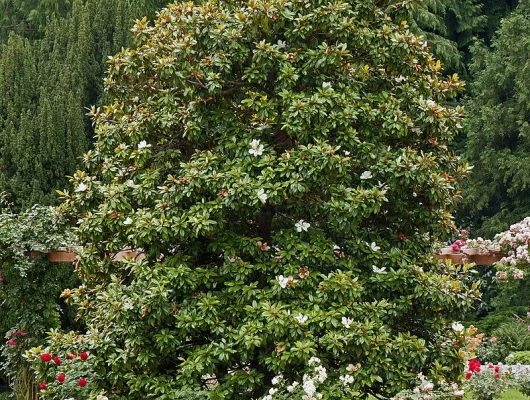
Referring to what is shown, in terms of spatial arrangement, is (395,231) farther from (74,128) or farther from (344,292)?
(74,128)

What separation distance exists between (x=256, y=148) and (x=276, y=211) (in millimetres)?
513

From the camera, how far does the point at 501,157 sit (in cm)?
1498

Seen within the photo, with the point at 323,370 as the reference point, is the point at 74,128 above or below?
below

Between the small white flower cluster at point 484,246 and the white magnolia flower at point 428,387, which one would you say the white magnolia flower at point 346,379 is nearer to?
the white magnolia flower at point 428,387

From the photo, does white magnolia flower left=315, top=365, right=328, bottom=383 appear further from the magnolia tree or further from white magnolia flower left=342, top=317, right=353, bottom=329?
white magnolia flower left=342, top=317, right=353, bottom=329

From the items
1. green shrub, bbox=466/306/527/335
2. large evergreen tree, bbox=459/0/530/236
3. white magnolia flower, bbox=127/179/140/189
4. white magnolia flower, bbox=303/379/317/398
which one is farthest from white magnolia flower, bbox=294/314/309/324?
large evergreen tree, bbox=459/0/530/236

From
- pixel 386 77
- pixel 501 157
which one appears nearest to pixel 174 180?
pixel 386 77

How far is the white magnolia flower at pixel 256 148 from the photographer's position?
15.1 feet

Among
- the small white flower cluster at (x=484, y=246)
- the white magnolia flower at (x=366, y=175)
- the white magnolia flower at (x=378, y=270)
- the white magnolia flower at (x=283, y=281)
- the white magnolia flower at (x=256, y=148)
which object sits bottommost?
the small white flower cluster at (x=484, y=246)

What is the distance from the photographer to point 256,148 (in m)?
4.62

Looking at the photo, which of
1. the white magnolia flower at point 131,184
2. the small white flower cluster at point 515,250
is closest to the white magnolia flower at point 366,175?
the white magnolia flower at point 131,184

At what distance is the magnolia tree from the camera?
447 cm

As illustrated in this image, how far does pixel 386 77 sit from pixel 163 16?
4.98 feet

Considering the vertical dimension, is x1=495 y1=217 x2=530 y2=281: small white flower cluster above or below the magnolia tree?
below
